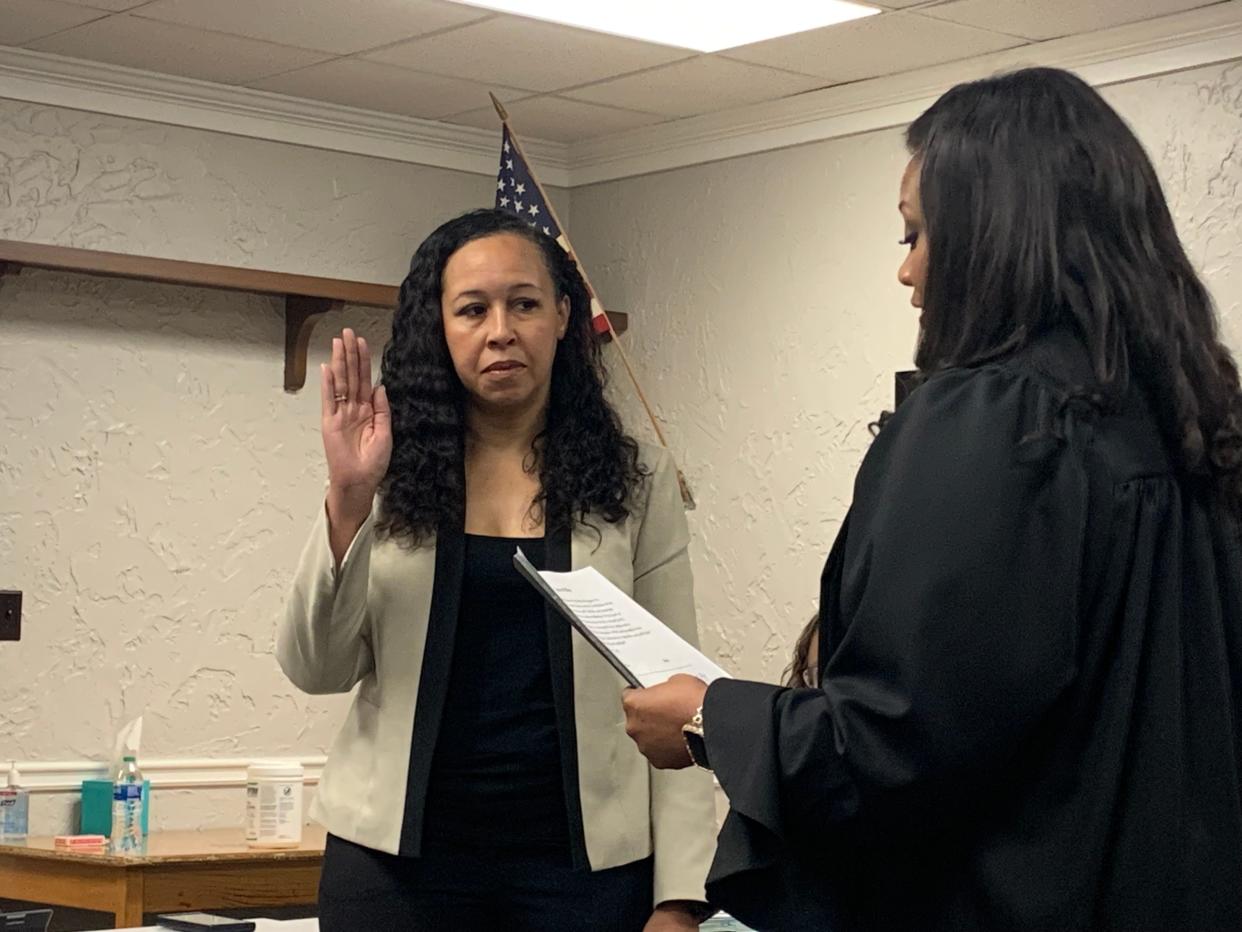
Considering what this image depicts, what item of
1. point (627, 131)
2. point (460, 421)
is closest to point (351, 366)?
point (460, 421)

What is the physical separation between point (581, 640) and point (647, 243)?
2758mm

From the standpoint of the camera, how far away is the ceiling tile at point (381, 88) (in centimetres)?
392

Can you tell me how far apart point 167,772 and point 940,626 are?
3.19 metres

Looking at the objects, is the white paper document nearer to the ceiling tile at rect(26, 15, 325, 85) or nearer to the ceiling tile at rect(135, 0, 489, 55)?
the ceiling tile at rect(135, 0, 489, 55)

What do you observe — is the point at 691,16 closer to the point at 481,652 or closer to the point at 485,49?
the point at 485,49

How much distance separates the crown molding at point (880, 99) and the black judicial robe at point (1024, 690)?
177 cm

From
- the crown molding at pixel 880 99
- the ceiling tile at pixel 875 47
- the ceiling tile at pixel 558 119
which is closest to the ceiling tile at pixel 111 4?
the ceiling tile at pixel 558 119

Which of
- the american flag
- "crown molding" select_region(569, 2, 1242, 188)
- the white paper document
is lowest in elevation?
the white paper document

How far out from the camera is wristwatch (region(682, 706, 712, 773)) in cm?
128

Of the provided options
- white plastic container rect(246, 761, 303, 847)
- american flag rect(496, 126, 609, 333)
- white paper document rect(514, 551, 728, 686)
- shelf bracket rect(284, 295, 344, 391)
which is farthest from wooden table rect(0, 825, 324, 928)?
white paper document rect(514, 551, 728, 686)

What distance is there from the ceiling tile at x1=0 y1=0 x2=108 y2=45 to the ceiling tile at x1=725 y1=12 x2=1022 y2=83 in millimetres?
1291

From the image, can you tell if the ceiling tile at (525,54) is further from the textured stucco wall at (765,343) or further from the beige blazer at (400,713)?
the beige blazer at (400,713)

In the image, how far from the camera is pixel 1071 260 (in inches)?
48.3

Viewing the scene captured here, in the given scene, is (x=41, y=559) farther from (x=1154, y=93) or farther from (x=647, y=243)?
(x=1154, y=93)
